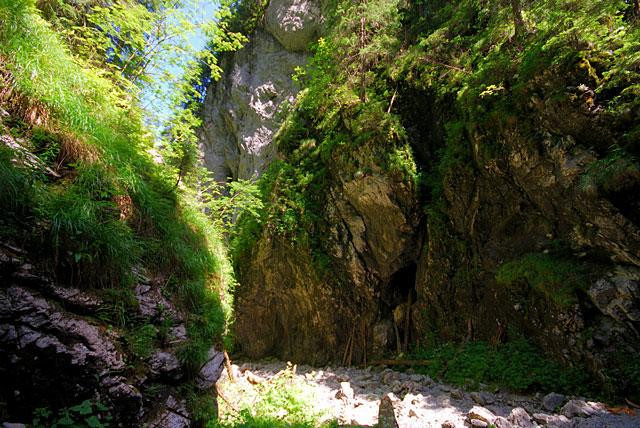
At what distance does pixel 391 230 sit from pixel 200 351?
6305mm

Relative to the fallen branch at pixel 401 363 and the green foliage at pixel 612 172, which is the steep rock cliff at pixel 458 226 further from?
the fallen branch at pixel 401 363

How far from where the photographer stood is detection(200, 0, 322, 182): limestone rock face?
17.7m

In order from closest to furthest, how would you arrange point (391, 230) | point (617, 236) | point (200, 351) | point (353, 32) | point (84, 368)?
point (84, 368)
point (200, 351)
point (617, 236)
point (391, 230)
point (353, 32)

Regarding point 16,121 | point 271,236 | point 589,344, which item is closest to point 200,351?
point 16,121

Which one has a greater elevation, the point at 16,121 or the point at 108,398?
the point at 16,121

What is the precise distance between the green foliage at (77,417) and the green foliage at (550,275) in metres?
6.52

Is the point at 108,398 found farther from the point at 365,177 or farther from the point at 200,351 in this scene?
the point at 365,177

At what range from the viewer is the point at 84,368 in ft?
8.50

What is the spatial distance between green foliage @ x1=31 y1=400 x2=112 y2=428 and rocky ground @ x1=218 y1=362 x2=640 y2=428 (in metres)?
2.10

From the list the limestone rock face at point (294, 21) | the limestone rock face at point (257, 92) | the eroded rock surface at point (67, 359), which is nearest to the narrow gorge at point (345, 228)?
the eroded rock surface at point (67, 359)

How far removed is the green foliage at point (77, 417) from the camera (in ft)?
7.47

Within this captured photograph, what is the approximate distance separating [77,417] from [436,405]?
17.3 feet

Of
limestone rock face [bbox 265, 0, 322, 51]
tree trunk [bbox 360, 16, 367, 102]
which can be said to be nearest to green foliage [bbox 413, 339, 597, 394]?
tree trunk [bbox 360, 16, 367, 102]

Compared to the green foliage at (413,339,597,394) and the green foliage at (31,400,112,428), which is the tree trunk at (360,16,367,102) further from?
the green foliage at (31,400,112,428)
